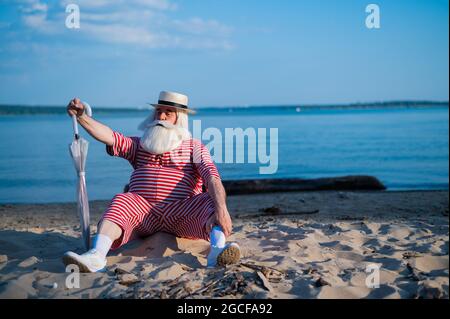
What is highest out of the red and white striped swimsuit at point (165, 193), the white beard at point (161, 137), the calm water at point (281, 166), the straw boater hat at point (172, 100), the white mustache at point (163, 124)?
the straw boater hat at point (172, 100)

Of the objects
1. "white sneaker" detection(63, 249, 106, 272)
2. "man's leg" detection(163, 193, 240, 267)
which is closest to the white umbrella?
"white sneaker" detection(63, 249, 106, 272)

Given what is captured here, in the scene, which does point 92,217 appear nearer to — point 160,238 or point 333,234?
point 160,238

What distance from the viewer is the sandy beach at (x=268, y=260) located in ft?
10.7

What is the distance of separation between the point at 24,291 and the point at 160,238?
1.45 meters

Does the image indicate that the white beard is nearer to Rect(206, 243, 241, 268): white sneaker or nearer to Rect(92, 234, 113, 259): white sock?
Rect(92, 234, 113, 259): white sock

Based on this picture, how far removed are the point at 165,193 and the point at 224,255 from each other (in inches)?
36.2

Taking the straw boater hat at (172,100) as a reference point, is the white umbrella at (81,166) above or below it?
below

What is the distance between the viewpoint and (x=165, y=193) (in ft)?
14.1

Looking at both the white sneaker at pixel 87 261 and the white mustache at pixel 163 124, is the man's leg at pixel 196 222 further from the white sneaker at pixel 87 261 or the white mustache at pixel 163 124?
the white sneaker at pixel 87 261

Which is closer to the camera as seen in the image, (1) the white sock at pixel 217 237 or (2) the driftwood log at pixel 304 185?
(1) the white sock at pixel 217 237

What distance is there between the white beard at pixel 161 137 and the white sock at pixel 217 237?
0.92 m

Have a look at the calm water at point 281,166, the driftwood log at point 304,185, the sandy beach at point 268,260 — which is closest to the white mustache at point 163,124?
the sandy beach at point 268,260

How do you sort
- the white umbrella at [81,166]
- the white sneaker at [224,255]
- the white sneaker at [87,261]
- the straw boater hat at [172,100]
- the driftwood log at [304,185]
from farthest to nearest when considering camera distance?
the driftwood log at [304,185] → the straw boater hat at [172,100] → the white umbrella at [81,166] → the white sneaker at [224,255] → the white sneaker at [87,261]

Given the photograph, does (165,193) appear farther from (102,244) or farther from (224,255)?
(224,255)
